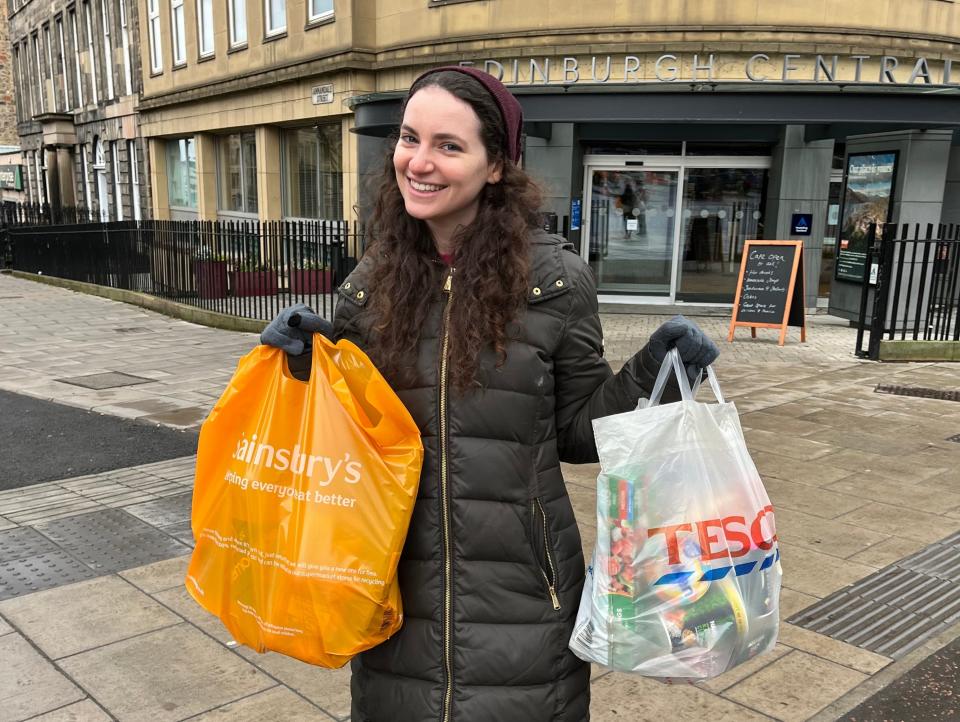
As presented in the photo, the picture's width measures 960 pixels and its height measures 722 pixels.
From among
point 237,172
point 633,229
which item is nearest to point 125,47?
point 237,172

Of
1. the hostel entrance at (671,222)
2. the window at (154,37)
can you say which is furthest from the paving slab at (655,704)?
the window at (154,37)

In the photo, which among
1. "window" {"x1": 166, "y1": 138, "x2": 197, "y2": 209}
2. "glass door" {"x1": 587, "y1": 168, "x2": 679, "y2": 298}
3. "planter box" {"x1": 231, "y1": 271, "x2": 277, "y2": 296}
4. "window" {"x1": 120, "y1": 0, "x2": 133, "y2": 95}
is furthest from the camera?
"window" {"x1": 120, "y1": 0, "x2": 133, "y2": 95}

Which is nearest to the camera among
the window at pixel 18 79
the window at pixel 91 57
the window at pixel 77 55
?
the window at pixel 91 57

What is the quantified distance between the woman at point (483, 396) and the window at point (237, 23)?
58.7 feet

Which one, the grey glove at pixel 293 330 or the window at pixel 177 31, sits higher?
the window at pixel 177 31

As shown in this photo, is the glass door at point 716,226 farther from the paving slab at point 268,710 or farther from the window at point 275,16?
the paving slab at point 268,710

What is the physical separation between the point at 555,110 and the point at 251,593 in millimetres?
10403

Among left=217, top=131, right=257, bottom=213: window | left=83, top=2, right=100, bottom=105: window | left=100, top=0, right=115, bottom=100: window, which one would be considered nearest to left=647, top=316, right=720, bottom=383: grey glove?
left=217, top=131, right=257, bottom=213: window

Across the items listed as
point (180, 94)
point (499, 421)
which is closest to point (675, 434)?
point (499, 421)

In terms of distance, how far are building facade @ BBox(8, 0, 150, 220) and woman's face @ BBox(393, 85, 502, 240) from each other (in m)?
24.7

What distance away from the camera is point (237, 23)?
59.3 ft

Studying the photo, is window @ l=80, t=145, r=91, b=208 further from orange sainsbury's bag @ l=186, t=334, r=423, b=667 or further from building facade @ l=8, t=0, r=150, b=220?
orange sainsbury's bag @ l=186, t=334, r=423, b=667

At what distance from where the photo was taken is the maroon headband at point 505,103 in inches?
66.8

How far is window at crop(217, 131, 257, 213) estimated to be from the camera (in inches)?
760
